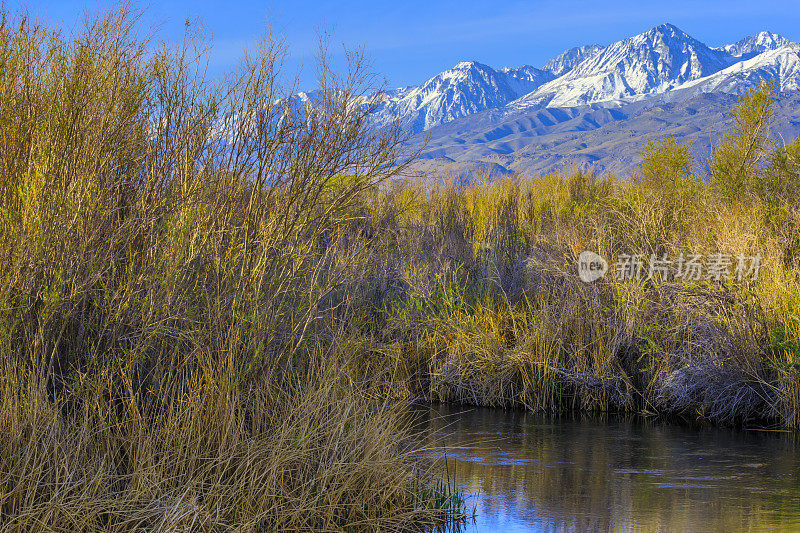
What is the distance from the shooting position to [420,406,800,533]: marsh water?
6.21 m

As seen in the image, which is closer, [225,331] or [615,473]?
[225,331]

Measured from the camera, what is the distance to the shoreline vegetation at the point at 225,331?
4988 millimetres

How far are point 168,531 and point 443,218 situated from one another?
12.9 meters

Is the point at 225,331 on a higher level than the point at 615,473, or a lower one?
higher

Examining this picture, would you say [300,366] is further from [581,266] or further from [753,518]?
[581,266]

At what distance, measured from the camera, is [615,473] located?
24.9ft

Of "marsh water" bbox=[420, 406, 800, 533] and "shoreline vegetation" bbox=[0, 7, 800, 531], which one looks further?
"marsh water" bbox=[420, 406, 800, 533]

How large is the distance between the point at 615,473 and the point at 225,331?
13.1ft

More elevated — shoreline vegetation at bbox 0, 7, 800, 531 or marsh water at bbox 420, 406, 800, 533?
shoreline vegetation at bbox 0, 7, 800, 531

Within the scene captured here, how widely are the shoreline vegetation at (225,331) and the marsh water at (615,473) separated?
496 millimetres

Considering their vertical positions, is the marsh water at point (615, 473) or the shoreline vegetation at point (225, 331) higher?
the shoreline vegetation at point (225, 331)

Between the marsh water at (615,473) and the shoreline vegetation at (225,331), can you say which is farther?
the marsh water at (615,473)

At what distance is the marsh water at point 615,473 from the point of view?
6.21 m

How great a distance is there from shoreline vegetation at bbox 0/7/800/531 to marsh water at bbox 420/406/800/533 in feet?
1.63
